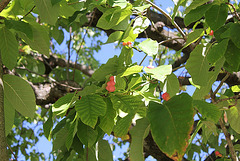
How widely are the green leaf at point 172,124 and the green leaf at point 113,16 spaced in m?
0.51

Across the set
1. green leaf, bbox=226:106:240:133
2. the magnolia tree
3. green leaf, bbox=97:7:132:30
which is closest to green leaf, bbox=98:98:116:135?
the magnolia tree

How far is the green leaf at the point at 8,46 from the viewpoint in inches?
39.9

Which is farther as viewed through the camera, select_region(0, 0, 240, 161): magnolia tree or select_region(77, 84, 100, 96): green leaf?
select_region(77, 84, 100, 96): green leaf

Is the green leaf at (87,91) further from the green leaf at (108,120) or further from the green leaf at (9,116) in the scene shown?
the green leaf at (9,116)

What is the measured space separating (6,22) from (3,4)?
191 mm

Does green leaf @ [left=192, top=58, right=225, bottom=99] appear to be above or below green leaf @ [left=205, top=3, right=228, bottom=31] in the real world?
below

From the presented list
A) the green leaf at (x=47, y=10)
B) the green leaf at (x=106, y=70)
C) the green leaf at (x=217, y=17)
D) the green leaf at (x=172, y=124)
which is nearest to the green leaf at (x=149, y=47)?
the green leaf at (x=106, y=70)

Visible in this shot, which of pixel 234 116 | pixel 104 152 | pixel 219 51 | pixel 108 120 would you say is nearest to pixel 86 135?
pixel 108 120

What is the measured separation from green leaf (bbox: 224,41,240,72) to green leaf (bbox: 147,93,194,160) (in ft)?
1.14

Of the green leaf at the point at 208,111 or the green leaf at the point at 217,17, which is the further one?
the green leaf at the point at 217,17

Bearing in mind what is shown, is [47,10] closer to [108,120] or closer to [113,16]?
[113,16]

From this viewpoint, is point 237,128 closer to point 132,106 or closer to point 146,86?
point 146,86

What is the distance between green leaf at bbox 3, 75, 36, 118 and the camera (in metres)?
1.00

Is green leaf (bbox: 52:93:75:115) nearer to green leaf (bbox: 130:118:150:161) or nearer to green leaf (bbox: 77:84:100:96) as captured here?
green leaf (bbox: 77:84:100:96)
